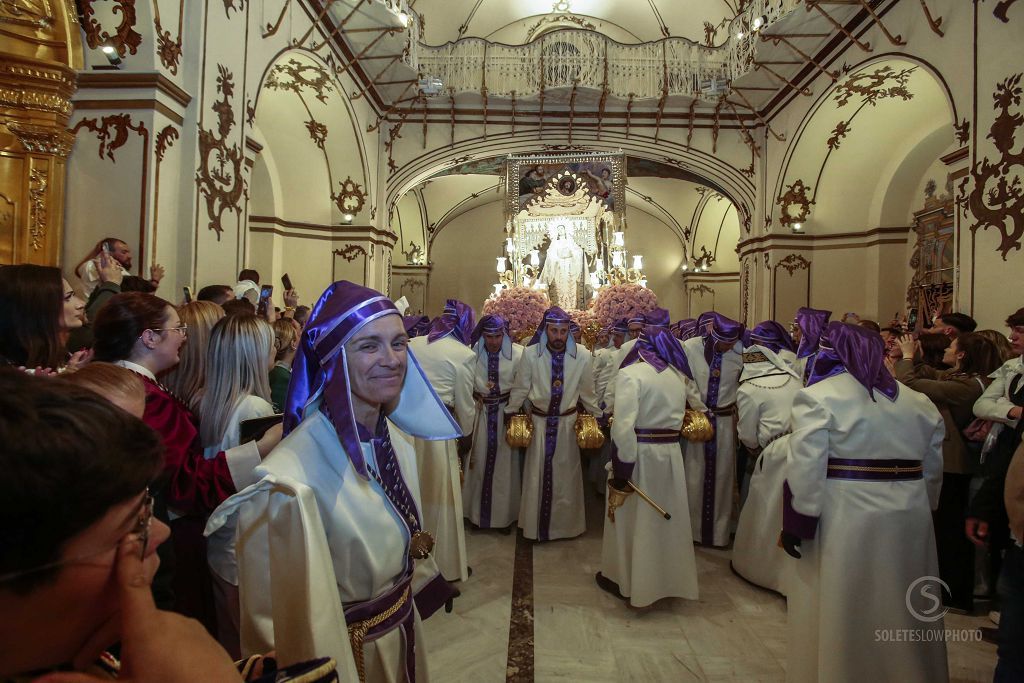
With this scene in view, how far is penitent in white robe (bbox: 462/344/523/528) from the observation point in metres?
5.59

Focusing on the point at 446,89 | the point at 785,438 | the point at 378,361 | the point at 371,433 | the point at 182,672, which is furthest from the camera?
Result: the point at 446,89

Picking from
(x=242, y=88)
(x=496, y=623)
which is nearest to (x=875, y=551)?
(x=496, y=623)

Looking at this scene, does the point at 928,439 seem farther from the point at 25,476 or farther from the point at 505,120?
the point at 505,120

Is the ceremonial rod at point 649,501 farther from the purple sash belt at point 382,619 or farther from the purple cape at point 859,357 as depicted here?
the purple sash belt at point 382,619

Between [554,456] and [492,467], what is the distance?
647 mm

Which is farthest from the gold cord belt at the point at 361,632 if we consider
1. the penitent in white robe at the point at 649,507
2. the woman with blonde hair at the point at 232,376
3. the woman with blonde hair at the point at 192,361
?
the penitent in white robe at the point at 649,507

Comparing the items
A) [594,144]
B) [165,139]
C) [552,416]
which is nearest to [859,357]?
[552,416]

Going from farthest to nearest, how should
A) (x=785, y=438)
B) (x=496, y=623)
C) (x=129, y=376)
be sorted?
(x=785, y=438), (x=496, y=623), (x=129, y=376)

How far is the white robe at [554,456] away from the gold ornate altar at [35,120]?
4.29 m

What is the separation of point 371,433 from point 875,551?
7.88 ft

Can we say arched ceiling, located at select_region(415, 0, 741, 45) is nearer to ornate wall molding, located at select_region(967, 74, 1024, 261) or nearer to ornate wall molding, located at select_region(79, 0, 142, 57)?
ornate wall molding, located at select_region(967, 74, 1024, 261)

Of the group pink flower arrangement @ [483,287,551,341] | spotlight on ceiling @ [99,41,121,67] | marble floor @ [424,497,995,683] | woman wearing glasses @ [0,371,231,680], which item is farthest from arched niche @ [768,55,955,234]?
woman wearing glasses @ [0,371,231,680]

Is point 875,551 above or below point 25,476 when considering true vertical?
below

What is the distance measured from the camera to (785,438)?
A: 4078 millimetres
